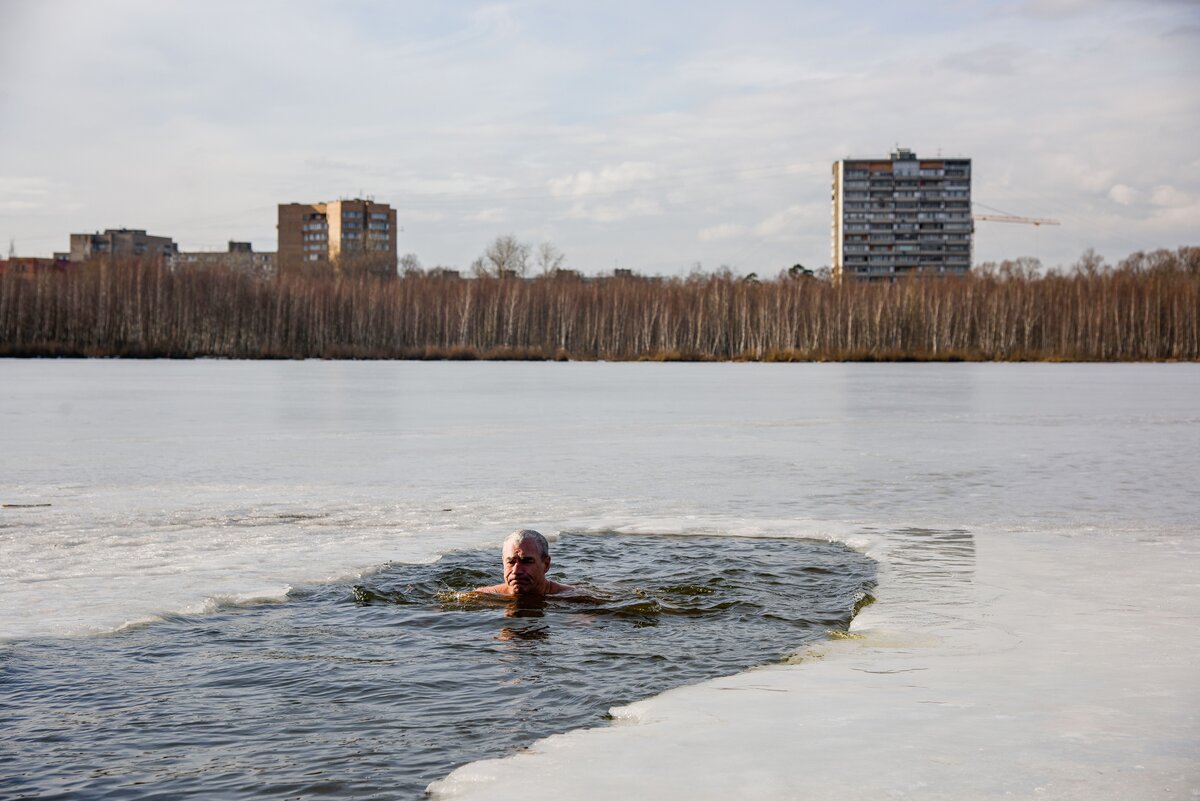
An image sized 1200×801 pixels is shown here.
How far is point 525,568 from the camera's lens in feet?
21.5

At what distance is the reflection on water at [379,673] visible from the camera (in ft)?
12.9

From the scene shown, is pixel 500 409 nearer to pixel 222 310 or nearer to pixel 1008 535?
pixel 1008 535

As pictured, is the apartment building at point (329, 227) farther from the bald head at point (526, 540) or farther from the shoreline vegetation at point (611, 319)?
the bald head at point (526, 540)

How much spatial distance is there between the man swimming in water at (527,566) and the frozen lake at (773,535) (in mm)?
1196

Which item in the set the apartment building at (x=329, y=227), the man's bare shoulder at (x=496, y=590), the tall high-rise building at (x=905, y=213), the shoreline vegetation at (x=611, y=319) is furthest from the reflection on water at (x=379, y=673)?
the apartment building at (x=329, y=227)

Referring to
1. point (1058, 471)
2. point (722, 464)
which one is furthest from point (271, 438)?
point (1058, 471)

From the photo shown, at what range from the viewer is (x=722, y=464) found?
13.9 meters

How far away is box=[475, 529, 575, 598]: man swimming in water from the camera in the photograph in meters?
6.54

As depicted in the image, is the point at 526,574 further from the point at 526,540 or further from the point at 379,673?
the point at 379,673

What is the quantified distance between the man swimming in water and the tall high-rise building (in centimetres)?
16326

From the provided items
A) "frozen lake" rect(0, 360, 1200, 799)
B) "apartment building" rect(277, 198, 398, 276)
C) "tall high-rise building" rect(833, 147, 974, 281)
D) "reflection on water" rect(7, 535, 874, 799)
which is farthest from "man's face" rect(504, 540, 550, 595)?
"apartment building" rect(277, 198, 398, 276)

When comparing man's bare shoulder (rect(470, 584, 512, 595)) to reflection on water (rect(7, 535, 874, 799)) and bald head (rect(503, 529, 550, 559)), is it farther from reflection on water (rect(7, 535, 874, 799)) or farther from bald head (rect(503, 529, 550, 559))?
bald head (rect(503, 529, 550, 559))

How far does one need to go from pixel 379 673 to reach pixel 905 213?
170 metres

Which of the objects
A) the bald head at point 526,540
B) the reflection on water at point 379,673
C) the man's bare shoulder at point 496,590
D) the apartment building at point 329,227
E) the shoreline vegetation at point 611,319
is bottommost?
the reflection on water at point 379,673
